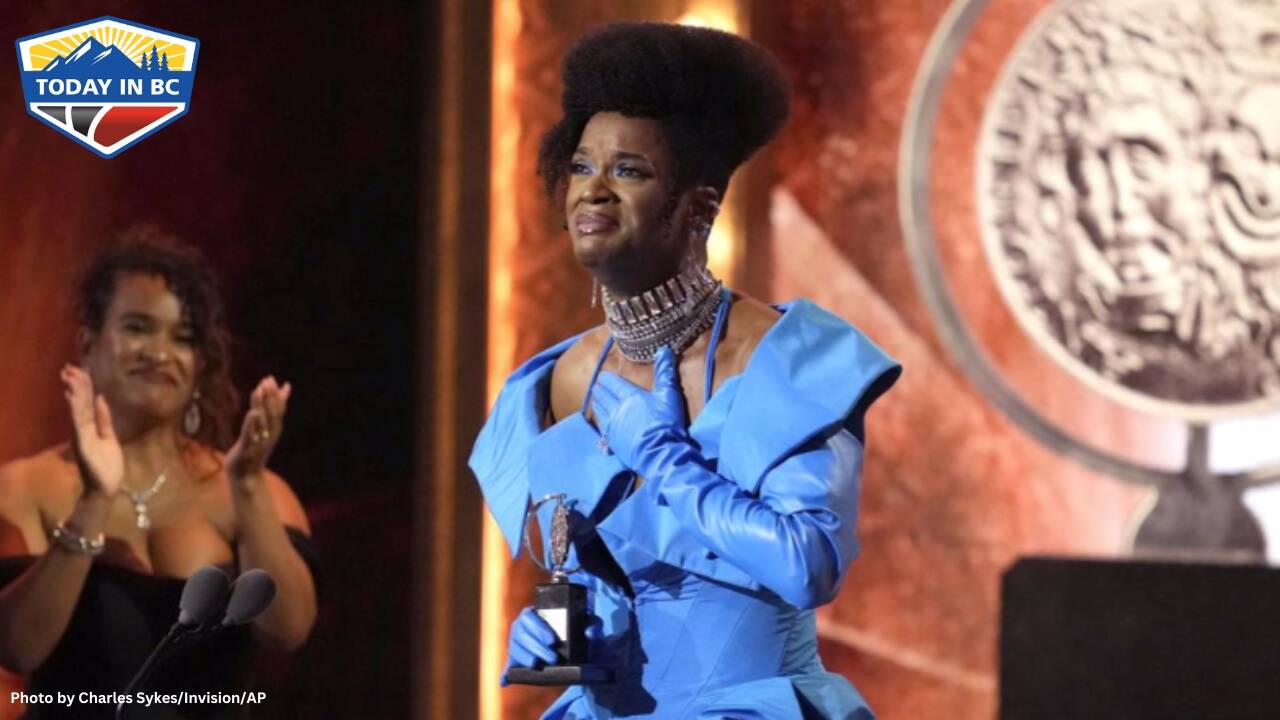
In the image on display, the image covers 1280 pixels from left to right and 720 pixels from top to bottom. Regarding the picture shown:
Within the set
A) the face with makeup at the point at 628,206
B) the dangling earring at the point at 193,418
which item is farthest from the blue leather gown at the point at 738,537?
the dangling earring at the point at 193,418

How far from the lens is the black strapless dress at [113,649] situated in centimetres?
402

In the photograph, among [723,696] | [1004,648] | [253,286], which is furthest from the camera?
[253,286]

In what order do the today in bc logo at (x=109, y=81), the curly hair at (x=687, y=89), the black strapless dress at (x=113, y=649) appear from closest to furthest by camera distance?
the curly hair at (x=687, y=89) → the black strapless dress at (x=113, y=649) → the today in bc logo at (x=109, y=81)

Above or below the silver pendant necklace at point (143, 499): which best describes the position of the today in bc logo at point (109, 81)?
above

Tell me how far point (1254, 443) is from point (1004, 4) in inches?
44.7

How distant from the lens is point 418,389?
4332mm

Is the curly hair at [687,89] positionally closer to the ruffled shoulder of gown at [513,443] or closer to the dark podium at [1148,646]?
the ruffled shoulder of gown at [513,443]

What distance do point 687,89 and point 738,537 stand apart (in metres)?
0.57

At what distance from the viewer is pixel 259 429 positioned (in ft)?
13.9

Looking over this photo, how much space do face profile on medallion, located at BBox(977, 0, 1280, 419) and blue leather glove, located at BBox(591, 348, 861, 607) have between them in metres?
2.16

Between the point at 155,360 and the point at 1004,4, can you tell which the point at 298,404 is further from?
the point at 1004,4

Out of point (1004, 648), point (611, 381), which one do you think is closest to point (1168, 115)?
point (1004, 648)

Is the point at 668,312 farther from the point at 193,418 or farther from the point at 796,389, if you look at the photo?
the point at 193,418

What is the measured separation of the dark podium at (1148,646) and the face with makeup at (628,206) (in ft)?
6.24
